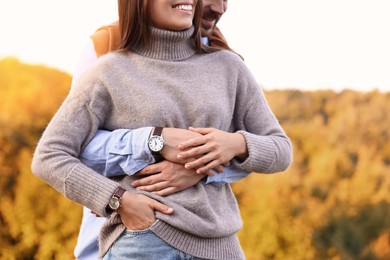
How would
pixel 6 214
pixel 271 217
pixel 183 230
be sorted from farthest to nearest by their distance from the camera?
1. pixel 271 217
2. pixel 6 214
3. pixel 183 230

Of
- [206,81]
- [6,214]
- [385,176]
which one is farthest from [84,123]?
[385,176]

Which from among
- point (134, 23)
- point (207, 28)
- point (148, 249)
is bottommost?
point (148, 249)

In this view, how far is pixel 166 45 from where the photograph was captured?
6.40 feet

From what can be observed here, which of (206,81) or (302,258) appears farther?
(302,258)

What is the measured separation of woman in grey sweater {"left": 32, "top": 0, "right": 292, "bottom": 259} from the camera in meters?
1.84

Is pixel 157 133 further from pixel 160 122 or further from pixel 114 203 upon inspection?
pixel 114 203

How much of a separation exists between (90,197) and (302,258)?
→ 11.7 feet

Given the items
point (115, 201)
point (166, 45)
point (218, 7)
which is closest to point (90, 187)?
point (115, 201)

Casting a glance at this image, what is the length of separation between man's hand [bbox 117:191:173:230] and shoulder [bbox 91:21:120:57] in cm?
63

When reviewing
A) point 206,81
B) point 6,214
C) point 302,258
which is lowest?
point 302,258

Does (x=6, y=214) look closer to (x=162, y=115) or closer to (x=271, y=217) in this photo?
(x=271, y=217)

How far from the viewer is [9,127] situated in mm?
4938

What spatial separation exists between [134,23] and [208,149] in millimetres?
405

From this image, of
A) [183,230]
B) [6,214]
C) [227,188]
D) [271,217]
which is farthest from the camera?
[271,217]
